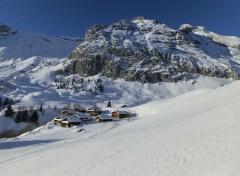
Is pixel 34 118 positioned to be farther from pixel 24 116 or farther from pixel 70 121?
pixel 70 121

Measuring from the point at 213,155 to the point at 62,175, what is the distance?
12.2 meters

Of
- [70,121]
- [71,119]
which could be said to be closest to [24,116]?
[71,119]

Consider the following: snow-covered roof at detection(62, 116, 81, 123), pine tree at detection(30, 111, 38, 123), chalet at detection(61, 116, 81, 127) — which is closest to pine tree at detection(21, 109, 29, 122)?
pine tree at detection(30, 111, 38, 123)

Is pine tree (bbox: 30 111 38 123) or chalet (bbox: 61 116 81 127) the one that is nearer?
chalet (bbox: 61 116 81 127)

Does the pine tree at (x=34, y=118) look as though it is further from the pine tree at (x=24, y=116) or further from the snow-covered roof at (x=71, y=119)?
the snow-covered roof at (x=71, y=119)

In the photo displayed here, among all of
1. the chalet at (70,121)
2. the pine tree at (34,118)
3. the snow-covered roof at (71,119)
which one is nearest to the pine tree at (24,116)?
the pine tree at (34,118)

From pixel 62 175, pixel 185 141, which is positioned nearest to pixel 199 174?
pixel 185 141

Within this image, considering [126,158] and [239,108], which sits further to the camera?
[239,108]

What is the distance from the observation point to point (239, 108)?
34594 mm

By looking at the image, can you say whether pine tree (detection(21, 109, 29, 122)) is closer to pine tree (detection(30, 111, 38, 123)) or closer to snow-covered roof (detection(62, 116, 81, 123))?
pine tree (detection(30, 111, 38, 123))

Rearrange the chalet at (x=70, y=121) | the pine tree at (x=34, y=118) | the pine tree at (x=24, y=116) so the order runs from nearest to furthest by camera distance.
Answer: the chalet at (x=70, y=121), the pine tree at (x=24, y=116), the pine tree at (x=34, y=118)

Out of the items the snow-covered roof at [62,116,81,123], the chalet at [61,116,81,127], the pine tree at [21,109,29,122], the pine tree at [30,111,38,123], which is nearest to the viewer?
the chalet at [61,116,81,127]

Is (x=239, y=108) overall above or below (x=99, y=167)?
above

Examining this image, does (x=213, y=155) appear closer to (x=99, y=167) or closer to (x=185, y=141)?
(x=185, y=141)
